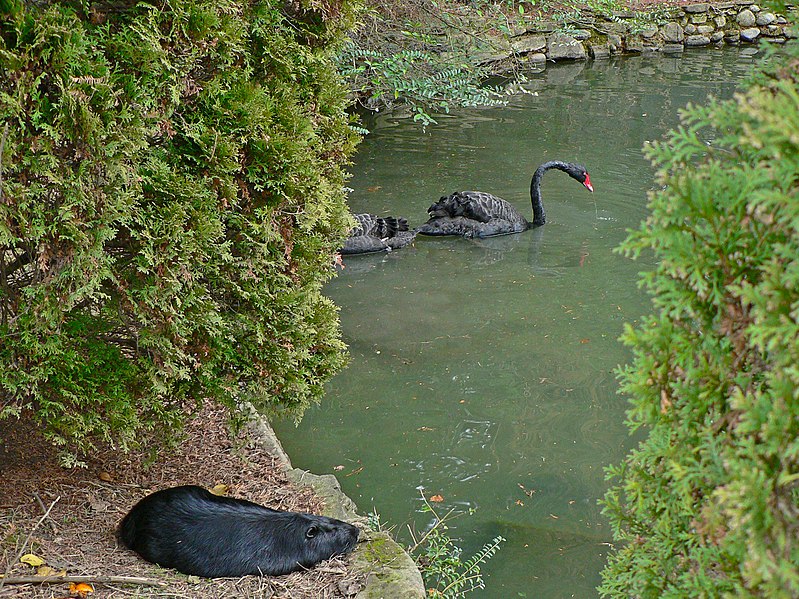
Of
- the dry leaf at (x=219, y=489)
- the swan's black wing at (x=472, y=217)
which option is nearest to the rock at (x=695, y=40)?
the swan's black wing at (x=472, y=217)

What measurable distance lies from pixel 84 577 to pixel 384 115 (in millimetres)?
13222

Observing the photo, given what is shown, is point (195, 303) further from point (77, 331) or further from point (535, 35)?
point (535, 35)

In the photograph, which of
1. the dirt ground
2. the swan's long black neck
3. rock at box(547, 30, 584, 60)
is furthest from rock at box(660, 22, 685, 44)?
the dirt ground

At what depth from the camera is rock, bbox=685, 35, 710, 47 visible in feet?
78.0

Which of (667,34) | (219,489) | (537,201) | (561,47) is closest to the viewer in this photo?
(219,489)

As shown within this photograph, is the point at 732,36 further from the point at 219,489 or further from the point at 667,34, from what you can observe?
the point at 219,489

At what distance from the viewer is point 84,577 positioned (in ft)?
12.1

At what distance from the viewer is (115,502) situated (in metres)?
4.47

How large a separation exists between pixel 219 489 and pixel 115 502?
0.57m

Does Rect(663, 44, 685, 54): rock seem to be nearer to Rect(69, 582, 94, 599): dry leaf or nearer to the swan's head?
the swan's head

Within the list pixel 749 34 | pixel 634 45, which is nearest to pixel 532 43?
pixel 634 45

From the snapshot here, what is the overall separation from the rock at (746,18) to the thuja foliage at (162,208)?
2284 centimetres

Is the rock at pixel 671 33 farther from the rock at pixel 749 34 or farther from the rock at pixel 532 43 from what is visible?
the rock at pixel 532 43

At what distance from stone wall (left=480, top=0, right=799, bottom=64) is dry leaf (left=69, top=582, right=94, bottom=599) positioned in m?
20.0
